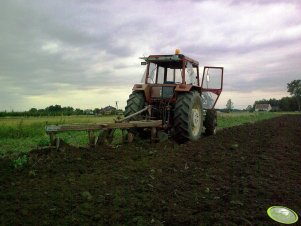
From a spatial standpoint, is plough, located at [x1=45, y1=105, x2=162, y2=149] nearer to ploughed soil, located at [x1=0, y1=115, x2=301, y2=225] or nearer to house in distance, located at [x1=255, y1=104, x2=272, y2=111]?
ploughed soil, located at [x1=0, y1=115, x2=301, y2=225]

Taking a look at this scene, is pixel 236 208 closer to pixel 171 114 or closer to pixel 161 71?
pixel 171 114

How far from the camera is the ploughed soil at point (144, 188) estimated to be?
11.9 ft

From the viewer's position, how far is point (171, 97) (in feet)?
29.5

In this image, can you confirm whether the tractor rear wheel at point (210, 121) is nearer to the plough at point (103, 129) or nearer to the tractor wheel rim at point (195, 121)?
the tractor wheel rim at point (195, 121)

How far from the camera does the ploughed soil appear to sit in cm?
363

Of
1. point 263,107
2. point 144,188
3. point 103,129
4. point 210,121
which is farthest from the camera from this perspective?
point 263,107

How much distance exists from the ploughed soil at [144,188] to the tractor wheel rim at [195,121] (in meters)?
2.15

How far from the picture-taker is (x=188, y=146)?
8.02 metres

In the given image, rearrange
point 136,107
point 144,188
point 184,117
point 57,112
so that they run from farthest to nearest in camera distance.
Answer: point 57,112 → point 136,107 → point 184,117 → point 144,188

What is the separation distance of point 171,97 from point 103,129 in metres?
2.64

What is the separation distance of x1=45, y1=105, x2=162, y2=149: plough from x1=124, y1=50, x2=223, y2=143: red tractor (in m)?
0.32

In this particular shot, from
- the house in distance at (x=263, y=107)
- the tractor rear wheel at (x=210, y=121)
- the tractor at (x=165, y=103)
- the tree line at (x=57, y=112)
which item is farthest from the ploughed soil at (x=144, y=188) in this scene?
the house in distance at (x=263, y=107)

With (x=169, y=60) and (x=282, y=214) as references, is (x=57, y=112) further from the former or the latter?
(x=282, y=214)

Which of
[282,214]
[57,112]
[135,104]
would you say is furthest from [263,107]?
[282,214]
